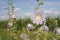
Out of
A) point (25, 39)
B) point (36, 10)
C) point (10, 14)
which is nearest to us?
point (36, 10)

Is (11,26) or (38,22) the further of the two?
(11,26)

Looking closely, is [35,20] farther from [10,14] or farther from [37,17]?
[10,14]

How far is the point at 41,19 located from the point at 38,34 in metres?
0.15

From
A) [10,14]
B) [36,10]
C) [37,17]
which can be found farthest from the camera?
[10,14]

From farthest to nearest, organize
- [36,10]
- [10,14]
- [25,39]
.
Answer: [10,14], [25,39], [36,10]

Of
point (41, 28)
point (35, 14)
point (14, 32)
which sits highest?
point (35, 14)

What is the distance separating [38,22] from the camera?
78.5 inches

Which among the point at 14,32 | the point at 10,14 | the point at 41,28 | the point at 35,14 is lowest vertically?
the point at 14,32

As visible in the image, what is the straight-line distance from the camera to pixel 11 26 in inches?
121

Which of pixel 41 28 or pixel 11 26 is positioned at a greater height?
pixel 41 28

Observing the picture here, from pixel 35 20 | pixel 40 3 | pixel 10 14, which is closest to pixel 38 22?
pixel 35 20

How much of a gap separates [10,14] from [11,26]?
0.23 meters

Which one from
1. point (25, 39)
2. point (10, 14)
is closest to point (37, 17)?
point (25, 39)

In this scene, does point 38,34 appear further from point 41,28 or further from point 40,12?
point 40,12
